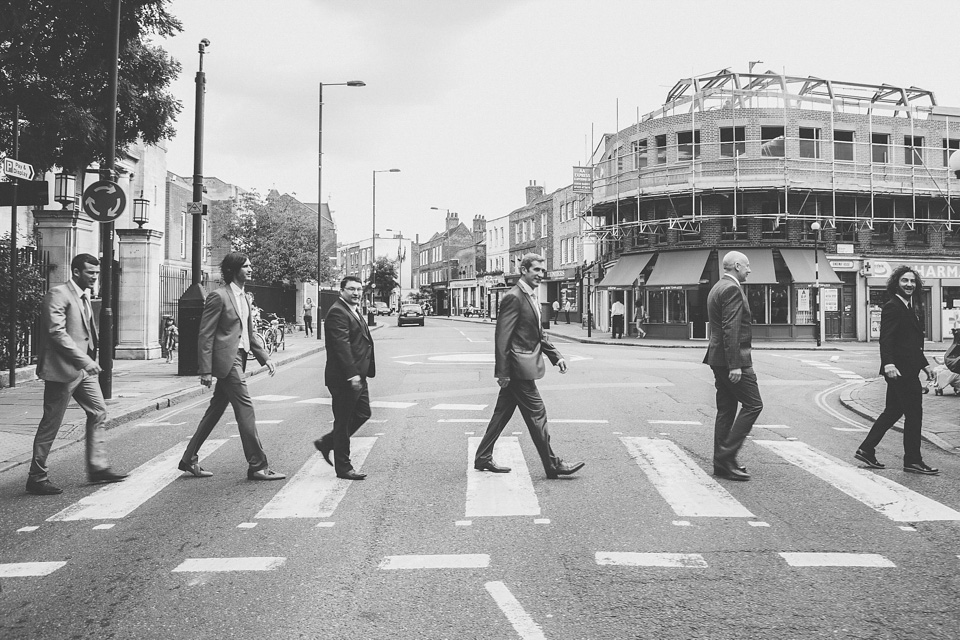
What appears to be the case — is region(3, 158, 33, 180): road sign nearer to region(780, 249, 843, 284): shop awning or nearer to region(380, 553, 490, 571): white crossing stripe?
region(380, 553, 490, 571): white crossing stripe

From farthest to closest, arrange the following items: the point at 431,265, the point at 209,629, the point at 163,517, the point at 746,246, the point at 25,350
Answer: the point at 431,265
the point at 746,246
the point at 25,350
the point at 163,517
the point at 209,629

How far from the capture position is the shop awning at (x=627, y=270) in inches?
1340

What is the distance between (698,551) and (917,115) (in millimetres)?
37239

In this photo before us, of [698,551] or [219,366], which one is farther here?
[219,366]

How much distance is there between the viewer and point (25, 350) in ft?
45.5

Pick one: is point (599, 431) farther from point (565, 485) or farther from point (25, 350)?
point (25, 350)

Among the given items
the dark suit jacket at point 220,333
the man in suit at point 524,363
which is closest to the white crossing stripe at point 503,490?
the man in suit at point 524,363

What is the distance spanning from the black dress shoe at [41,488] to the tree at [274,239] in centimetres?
3594

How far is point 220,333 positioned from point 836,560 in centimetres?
496

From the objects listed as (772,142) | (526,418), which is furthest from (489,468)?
(772,142)

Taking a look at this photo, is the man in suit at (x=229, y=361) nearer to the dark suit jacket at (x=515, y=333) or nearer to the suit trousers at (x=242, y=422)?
the suit trousers at (x=242, y=422)

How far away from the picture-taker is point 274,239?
41281mm

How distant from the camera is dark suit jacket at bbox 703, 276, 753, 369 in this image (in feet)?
21.2

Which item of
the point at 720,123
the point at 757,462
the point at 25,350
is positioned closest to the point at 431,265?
the point at 720,123
